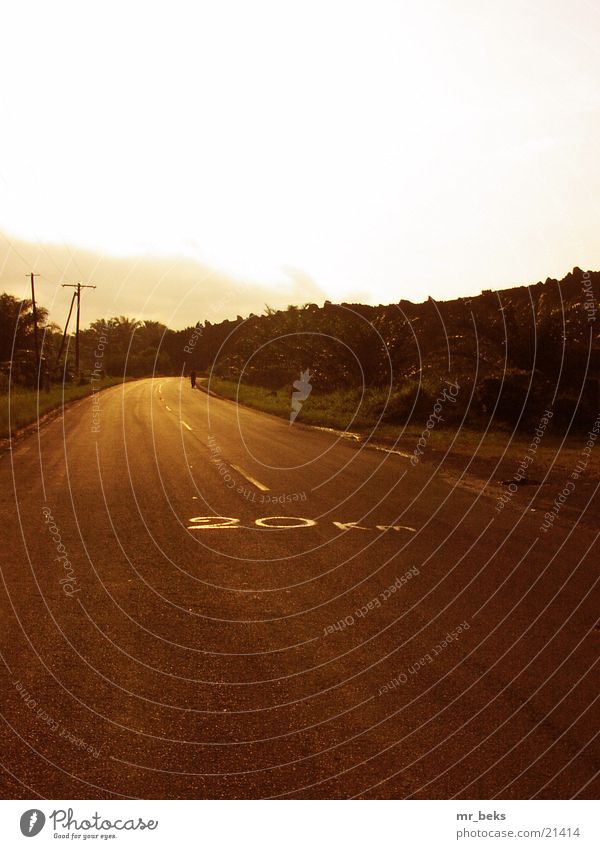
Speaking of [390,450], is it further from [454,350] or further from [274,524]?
[454,350]

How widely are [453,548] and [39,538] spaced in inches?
168

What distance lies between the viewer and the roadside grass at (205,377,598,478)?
775 inches

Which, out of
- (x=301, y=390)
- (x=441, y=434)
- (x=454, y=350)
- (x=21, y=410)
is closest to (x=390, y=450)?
(x=441, y=434)

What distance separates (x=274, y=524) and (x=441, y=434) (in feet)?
48.4

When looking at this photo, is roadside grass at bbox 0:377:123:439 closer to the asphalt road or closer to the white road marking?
the white road marking

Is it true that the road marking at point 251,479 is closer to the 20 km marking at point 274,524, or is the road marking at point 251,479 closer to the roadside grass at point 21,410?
the 20 km marking at point 274,524

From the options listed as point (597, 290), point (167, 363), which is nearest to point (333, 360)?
point (597, 290)

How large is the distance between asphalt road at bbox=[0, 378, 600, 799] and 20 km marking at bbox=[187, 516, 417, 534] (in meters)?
0.06

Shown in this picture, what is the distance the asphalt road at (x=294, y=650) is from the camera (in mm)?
4180
